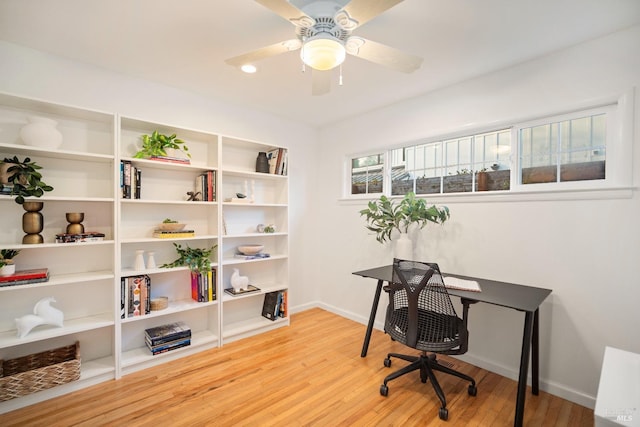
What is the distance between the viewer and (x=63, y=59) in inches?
88.9

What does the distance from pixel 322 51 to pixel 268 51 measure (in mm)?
373

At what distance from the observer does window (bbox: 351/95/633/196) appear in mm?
1941

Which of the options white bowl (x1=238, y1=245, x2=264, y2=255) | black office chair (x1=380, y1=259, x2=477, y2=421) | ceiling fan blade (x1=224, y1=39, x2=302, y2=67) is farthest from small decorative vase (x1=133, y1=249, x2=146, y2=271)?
black office chair (x1=380, y1=259, x2=477, y2=421)

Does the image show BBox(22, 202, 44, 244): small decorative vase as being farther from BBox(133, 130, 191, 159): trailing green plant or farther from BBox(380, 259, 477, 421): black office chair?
BBox(380, 259, 477, 421): black office chair

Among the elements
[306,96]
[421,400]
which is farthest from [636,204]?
[306,96]

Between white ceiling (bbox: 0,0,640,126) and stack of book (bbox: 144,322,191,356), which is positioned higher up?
white ceiling (bbox: 0,0,640,126)

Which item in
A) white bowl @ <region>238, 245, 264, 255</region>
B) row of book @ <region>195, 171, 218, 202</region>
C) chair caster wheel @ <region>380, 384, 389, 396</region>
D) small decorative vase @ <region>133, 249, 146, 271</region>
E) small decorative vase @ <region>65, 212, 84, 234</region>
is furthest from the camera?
white bowl @ <region>238, 245, 264, 255</region>

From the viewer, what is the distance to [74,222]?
219 centimetres

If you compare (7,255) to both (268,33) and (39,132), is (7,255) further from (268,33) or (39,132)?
(268,33)

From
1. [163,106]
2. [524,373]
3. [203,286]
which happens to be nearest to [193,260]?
[203,286]

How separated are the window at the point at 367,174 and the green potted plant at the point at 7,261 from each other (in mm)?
3103

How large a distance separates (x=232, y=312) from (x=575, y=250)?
10.2 ft

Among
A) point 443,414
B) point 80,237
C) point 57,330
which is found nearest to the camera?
point 443,414

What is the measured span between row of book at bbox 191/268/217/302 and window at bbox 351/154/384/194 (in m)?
1.96
